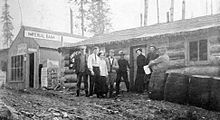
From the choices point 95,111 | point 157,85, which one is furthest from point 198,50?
point 95,111

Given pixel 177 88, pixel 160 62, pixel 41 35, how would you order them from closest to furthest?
pixel 177 88
pixel 160 62
pixel 41 35

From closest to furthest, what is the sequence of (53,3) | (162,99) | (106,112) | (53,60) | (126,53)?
(53,3) → (106,112) → (162,99) → (126,53) → (53,60)

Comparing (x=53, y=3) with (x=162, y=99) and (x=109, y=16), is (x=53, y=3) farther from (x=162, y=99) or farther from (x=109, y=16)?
(x=109, y=16)

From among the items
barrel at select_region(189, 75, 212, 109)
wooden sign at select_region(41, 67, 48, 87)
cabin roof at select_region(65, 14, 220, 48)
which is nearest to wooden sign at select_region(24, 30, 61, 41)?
wooden sign at select_region(41, 67, 48, 87)

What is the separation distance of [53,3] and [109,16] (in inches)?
549

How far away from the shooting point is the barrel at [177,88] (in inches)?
213

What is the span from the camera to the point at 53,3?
4.02 meters

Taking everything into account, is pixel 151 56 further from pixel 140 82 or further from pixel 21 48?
pixel 21 48

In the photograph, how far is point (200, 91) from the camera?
5.21m

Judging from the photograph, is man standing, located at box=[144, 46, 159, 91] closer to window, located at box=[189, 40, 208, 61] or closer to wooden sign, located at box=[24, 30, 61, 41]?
window, located at box=[189, 40, 208, 61]

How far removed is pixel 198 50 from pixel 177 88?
78.1 inches

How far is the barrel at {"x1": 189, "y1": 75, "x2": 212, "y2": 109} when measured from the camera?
5.14 meters

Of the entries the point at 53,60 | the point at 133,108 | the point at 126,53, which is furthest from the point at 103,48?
the point at 133,108

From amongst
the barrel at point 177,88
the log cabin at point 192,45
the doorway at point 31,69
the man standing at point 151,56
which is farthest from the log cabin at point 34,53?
the barrel at point 177,88
